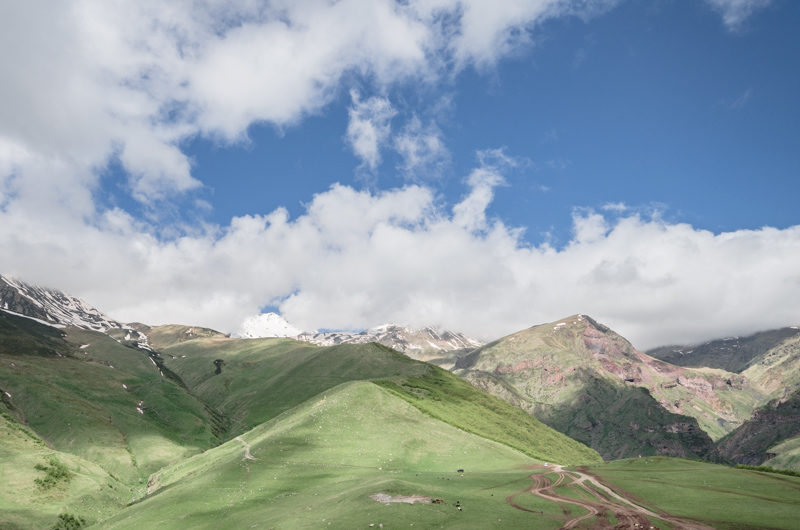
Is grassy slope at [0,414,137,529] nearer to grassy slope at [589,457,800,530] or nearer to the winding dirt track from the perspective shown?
the winding dirt track

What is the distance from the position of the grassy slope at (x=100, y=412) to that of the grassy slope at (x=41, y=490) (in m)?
20.0

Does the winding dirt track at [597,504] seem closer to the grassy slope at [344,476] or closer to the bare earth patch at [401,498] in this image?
the grassy slope at [344,476]

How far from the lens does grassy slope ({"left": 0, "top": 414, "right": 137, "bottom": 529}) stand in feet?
230

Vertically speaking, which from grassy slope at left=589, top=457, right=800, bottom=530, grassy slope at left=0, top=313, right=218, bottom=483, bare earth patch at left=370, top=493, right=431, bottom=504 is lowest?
grassy slope at left=589, top=457, right=800, bottom=530

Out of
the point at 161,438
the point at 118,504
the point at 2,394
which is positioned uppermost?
the point at 2,394

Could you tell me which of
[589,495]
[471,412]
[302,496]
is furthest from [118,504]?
[471,412]

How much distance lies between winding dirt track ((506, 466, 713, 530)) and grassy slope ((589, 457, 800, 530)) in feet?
6.63

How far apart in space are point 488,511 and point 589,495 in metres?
15.3

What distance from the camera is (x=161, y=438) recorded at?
140750mm

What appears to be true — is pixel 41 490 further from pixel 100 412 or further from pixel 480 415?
pixel 480 415

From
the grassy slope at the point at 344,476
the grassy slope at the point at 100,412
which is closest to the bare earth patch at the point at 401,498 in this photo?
the grassy slope at the point at 344,476

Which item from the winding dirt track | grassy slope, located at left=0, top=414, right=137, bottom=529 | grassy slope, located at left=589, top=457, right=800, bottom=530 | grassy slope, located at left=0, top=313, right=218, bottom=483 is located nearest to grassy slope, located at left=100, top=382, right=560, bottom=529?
the winding dirt track

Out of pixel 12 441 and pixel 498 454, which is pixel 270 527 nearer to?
pixel 498 454

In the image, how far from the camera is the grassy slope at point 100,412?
121 meters
